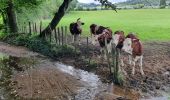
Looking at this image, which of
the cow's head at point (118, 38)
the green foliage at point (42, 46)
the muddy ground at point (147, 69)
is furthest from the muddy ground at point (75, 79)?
the cow's head at point (118, 38)

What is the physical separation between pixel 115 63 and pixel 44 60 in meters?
6.05

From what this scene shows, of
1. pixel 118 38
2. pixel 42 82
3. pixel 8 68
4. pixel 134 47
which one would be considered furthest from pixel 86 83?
pixel 8 68

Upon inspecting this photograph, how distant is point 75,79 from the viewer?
18.2m

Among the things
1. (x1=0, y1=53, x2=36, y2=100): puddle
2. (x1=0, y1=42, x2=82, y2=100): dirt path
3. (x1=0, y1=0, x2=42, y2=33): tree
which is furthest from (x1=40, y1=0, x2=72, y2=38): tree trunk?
(x1=0, y1=42, x2=82, y2=100): dirt path

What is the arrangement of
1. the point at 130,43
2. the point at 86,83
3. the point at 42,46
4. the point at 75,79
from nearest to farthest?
the point at 86,83 < the point at 75,79 < the point at 130,43 < the point at 42,46

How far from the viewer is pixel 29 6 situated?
1432 inches

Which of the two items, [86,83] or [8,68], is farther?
[8,68]

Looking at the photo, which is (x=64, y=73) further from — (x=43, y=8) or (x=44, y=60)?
(x=43, y=8)

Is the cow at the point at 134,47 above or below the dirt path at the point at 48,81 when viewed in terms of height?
above

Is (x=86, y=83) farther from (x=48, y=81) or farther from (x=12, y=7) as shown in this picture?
(x=12, y=7)

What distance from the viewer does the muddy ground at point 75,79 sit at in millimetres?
16141

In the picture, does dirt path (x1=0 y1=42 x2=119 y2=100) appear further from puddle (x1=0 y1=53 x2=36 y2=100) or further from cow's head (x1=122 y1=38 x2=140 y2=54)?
cow's head (x1=122 y1=38 x2=140 y2=54)

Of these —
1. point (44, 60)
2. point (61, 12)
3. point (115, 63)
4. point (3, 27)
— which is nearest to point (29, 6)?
point (3, 27)

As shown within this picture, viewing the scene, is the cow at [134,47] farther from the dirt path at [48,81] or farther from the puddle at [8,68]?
the puddle at [8,68]
